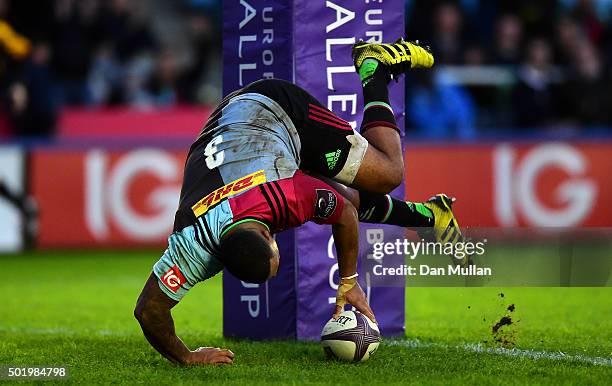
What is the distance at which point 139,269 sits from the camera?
1252cm

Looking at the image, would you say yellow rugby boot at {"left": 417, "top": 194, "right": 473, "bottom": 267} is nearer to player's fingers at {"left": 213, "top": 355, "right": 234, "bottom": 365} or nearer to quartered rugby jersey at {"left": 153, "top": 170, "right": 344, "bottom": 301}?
quartered rugby jersey at {"left": 153, "top": 170, "right": 344, "bottom": 301}

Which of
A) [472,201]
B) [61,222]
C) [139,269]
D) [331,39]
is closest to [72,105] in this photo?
[61,222]

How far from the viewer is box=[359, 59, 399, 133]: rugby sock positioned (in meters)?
6.71

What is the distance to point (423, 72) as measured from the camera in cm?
1550

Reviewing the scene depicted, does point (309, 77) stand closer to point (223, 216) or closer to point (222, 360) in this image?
point (223, 216)

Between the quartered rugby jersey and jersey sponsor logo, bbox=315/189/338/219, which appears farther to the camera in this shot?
jersey sponsor logo, bbox=315/189/338/219

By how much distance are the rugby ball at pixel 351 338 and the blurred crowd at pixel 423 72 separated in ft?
30.7

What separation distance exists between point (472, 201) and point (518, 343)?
7.90 metres

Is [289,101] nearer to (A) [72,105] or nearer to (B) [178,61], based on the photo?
(A) [72,105]

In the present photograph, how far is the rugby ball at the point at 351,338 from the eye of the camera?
6352 millimetres

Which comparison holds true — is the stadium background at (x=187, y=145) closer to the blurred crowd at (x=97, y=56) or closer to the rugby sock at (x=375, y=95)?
the blurred crowd at (x=97, y=56)

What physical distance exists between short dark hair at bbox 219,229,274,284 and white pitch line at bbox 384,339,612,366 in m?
1.58

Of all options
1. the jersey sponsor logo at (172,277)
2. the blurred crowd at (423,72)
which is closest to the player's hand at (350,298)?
the jersey sponsor logo at (172,277)

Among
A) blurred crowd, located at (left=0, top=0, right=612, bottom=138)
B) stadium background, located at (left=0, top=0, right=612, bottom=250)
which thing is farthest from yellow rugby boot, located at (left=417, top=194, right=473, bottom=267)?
blurred crowd, located at (left=0, top=0, right=612, bottom=138)
